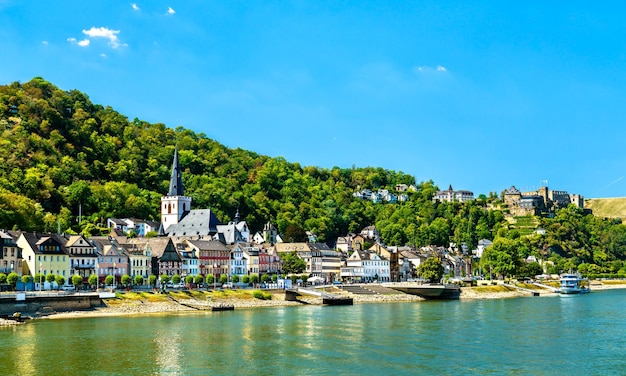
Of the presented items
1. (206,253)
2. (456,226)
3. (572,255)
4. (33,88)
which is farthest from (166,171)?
(572,255)

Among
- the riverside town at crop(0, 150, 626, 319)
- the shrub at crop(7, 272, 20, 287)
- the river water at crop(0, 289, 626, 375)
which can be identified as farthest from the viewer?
the riverside town at crop(0, 150, 626, 319)

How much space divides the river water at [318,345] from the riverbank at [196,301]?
3036mm

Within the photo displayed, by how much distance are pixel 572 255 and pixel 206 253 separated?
10505cm

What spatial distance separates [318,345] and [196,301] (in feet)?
103

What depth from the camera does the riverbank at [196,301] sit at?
217 feet

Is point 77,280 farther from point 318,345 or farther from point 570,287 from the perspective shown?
point 570,287

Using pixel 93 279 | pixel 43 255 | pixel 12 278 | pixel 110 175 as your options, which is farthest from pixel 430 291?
pixel 110 175

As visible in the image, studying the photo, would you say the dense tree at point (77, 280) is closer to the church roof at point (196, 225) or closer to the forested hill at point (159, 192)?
the forested hill at point (159, 192)

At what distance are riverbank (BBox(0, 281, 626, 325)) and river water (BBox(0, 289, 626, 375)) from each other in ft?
9.96

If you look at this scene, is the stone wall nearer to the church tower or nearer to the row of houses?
the row of houses

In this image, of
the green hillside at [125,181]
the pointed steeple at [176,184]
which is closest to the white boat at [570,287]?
the green hillside at [125,181]

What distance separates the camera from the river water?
3891 cm

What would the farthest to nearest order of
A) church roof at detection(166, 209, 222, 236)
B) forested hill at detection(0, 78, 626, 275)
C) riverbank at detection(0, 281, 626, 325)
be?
church roof at detection(166, 209, 222, 236), forested hill at detection(0, 78, 626, 275), riverbank at detection(0, 281, 626, 325)

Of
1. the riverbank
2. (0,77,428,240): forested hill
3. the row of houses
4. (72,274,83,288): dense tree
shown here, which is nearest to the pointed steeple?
(0,77,428,240): forested hill
